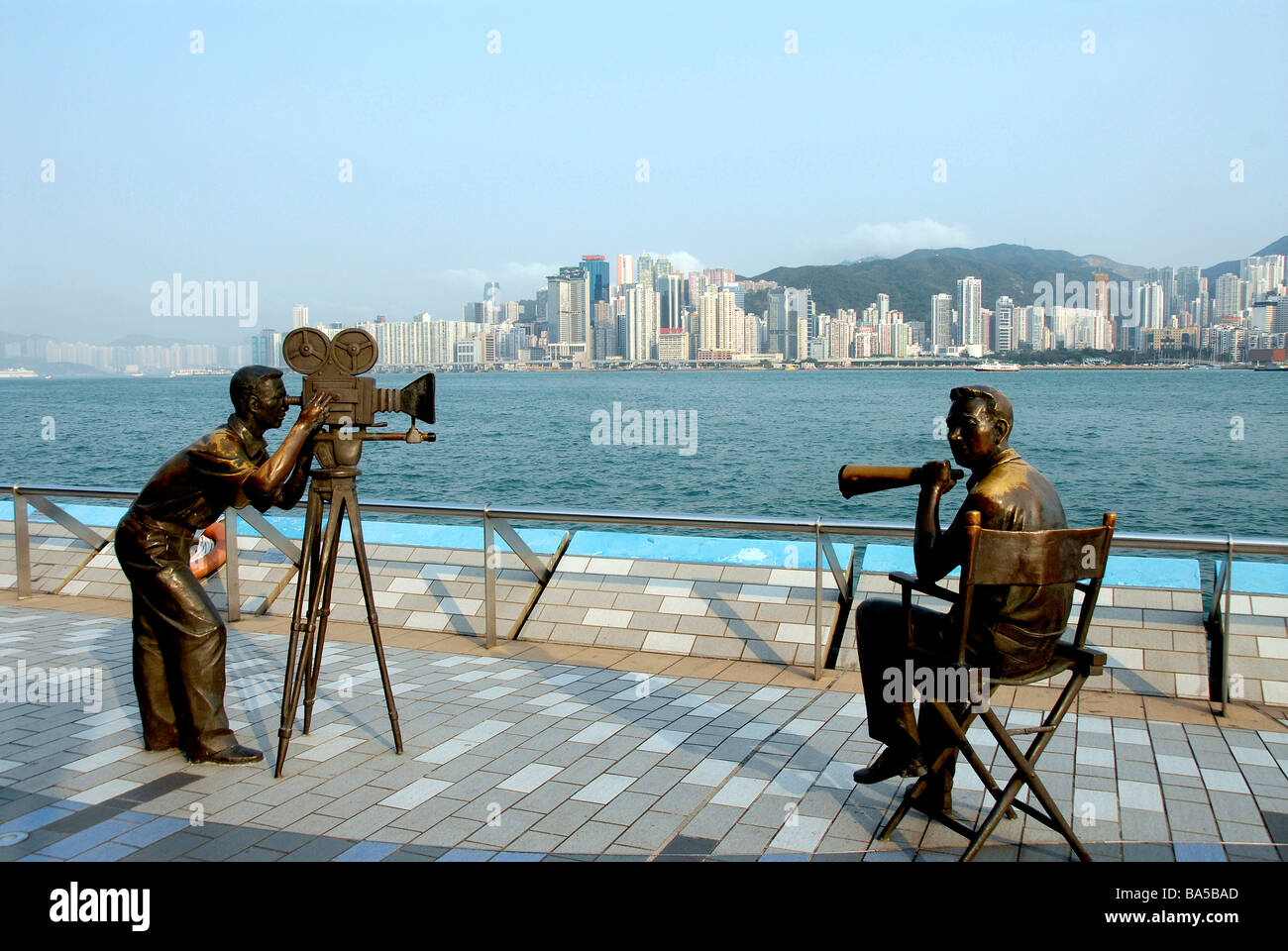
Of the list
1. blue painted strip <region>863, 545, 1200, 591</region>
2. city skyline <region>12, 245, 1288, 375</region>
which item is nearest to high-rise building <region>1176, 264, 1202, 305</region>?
city skyline <region>12, 245, 1288, 375</region>

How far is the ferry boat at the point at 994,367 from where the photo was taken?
123m

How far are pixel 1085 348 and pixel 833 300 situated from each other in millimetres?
37302

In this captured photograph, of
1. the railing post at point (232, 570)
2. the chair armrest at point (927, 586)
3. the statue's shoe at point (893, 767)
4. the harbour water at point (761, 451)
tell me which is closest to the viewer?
the chair armrest at point (927, 586)

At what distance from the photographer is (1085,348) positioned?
129 meters

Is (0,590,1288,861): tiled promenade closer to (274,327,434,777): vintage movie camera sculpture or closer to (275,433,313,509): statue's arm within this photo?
(274,327,434,777): vintage movie camera sculpture

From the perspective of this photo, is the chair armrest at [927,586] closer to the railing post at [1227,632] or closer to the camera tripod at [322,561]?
the camera tripod at [322,561]

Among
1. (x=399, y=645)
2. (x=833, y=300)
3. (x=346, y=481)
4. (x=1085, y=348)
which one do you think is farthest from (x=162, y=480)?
(x=833, y=300)

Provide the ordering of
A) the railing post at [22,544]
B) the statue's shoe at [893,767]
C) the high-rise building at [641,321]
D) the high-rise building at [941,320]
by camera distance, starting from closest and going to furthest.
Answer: the statue's shoe at [893,767]
the railing post at [22,544]
the high-rise building at [641,321]
the high-rise building at [941,320]

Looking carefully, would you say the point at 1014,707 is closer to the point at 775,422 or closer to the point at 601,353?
the point at 775,422

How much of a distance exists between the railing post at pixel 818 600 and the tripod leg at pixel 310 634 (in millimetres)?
3152

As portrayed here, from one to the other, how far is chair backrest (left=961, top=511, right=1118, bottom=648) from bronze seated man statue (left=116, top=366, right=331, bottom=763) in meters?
3.02

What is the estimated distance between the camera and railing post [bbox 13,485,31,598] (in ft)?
29.3

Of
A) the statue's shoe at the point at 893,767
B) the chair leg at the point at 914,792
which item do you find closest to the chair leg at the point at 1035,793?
the chair leg at the point at 914,792

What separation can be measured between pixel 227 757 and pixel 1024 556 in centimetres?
390
